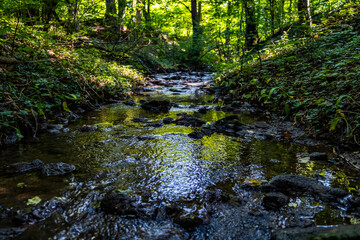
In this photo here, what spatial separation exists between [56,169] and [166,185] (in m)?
1.13

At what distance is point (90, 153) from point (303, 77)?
4640mm

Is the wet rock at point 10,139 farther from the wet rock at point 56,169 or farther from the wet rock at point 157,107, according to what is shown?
the wet rock at point 157,107

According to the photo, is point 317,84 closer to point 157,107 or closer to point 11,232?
point 157,107

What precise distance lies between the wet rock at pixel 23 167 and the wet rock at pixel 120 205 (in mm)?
1035

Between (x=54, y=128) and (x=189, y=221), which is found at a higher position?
(x=54, y=128)

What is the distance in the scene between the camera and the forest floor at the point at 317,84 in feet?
9.73

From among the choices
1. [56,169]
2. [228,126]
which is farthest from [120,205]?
[228,126]

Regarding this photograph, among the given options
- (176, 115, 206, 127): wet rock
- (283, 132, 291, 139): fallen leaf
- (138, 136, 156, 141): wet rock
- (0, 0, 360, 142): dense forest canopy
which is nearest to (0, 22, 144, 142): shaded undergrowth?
(0, 0, 360, 142): dense forest canopy

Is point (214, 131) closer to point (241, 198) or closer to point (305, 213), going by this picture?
point (241, 198)

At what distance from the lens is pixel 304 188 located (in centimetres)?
188

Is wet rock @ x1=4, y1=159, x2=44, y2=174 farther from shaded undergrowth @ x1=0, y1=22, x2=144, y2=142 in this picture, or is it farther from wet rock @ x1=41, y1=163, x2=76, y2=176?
shaded undergrowth @ x1=0, y1=22, x2=144, y2=142

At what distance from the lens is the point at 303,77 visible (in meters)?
4.79

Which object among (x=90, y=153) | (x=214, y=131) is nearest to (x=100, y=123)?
(x=90, y=153)

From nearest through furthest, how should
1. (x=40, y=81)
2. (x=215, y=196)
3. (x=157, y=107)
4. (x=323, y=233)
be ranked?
(x=323, y=233) → (x=215, y=196) → (x=40, y=81) → (x=157, y=107)
